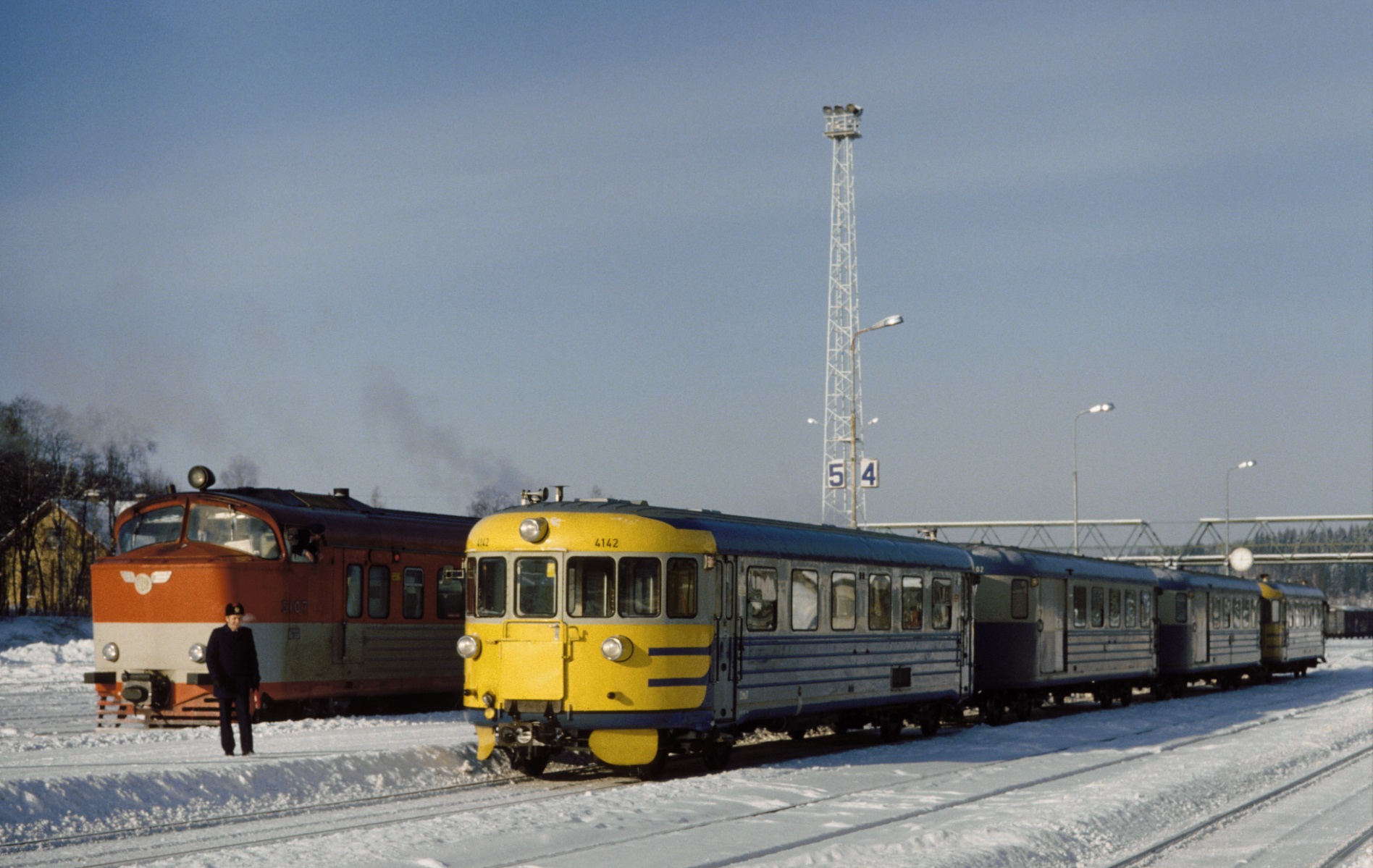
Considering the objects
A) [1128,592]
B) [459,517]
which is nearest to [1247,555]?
[1128,592]

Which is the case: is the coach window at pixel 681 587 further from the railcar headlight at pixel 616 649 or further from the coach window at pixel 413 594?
the coach window at pixel 413 594

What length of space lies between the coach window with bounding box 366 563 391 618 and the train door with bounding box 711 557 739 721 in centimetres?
678

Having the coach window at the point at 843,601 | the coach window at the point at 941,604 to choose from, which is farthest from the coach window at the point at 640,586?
the coach window at the point at 941,604

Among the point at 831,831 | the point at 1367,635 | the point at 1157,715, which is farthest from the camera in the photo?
the point at 1367,635

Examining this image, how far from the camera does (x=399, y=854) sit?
38.8 feet

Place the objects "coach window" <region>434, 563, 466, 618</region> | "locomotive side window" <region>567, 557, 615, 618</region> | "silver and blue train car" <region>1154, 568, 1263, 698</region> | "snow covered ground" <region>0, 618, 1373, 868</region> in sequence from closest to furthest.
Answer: "snow covered ground" <region>0, 618, 1373, 868</region> < "locomotive side window" <region>567, 557, 615, 618</region> < "coach window" <region>434, 563, 466, 618</region> < "silver and blue train car" <region>1154, 568, 1263, 698</region>

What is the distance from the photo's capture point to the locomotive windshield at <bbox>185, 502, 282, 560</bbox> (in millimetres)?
21031

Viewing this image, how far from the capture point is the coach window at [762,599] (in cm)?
1875

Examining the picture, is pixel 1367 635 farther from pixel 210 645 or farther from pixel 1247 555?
pixel 210 645

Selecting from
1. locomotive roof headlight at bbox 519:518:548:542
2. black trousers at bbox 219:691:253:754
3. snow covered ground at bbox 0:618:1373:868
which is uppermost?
locomotive roof headlight at bbox 519:518:548:542

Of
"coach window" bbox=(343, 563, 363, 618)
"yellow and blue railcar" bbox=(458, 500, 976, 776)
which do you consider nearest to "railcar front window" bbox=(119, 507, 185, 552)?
"coach window" bbox=(343, 563, 363, 618)

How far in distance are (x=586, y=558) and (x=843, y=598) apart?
494 centimetres

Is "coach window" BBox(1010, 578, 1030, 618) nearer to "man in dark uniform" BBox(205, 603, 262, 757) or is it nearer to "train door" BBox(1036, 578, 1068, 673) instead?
"train door" BBox(1036, 578, 1068, 673)

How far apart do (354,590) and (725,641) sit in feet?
22.3
